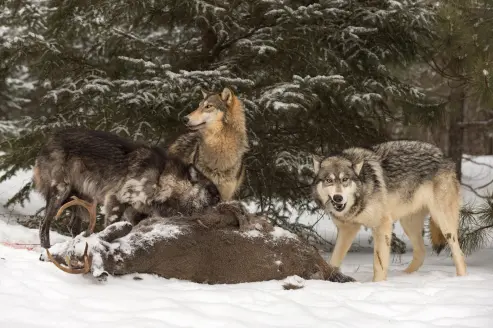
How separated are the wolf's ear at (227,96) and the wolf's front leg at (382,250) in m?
2.57

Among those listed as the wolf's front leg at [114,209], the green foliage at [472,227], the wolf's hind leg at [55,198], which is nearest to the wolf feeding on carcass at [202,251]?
the wolf's front leg at [114,209]

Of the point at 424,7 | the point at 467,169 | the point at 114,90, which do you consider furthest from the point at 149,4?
the point at 467,169

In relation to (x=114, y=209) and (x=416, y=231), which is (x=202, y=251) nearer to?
(x=114, y=209)

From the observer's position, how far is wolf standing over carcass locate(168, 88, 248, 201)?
7.86 metres

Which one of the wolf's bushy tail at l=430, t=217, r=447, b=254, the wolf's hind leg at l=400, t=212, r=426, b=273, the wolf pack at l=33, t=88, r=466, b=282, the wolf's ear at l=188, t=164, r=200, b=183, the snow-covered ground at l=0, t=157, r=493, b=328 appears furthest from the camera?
the wolf's hind leg at l=400, t=212, r=426, b=273

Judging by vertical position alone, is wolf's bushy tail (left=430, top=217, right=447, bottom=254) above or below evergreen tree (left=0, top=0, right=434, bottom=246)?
below

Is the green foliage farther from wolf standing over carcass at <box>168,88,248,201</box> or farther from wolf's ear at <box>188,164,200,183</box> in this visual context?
wolf's ear at <box>188,164,200,183</box>

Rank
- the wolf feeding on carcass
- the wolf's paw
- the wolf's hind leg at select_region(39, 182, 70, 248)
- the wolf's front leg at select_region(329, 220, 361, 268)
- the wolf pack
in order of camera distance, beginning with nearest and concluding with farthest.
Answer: the wolf feeding on carcass
the wolf's paw
the wolf pack
the wolf's front leg at select_region(329, 220, 361, 268)
the wolf's hind leg at select_region(39, 182, 70, 248)

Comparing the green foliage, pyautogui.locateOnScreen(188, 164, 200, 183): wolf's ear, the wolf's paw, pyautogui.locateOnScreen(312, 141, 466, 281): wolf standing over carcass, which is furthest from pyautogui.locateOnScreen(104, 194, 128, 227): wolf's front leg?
the green foliage

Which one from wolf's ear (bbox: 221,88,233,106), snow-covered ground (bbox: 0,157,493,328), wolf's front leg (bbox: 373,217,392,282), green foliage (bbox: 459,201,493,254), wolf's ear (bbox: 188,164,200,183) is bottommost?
snow-covered ground (bbox: 0,157,493,328)

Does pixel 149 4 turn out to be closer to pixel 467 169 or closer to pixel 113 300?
pixel 113 300

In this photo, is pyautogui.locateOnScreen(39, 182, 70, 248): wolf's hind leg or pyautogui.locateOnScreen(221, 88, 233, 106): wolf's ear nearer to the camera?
pyautogui.locateOnScreen(39, 182, 70, 248): wolf's hind leg

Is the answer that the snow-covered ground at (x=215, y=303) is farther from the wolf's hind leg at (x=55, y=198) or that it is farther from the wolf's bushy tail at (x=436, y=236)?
the wolf's hind leg at (x=55, y=198)

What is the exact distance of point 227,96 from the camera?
798 cm
